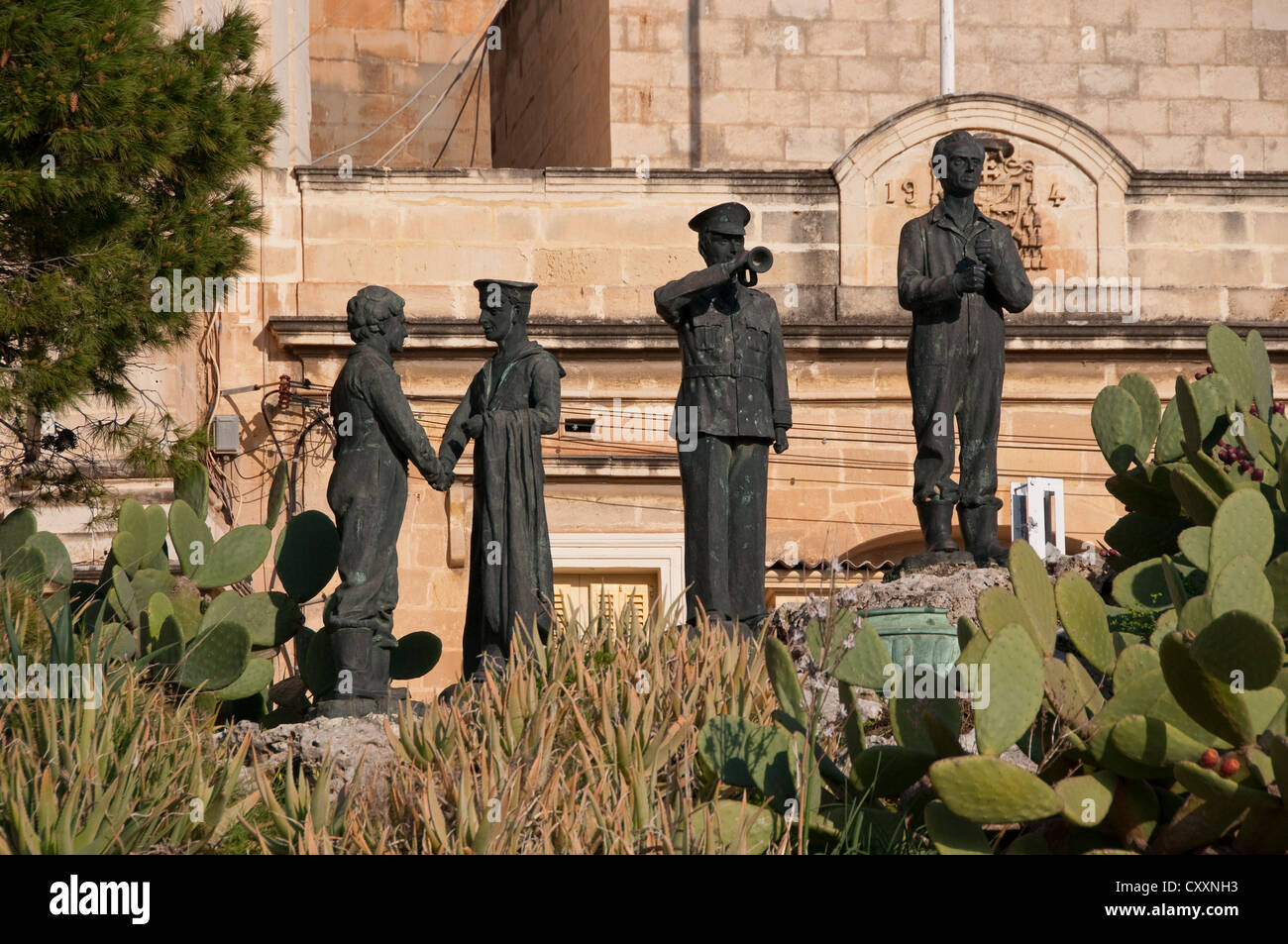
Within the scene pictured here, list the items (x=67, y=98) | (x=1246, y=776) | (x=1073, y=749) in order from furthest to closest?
(x=67, y=98)
(x=1073, y=749)
(x=1246, y=776)

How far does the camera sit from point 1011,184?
15688 mm

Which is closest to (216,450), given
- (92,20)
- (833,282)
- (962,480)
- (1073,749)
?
(833,282)

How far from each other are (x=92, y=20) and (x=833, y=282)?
300 inches

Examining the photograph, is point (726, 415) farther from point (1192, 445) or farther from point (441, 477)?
point (1192, 445)

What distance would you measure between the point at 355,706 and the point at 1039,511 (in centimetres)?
767

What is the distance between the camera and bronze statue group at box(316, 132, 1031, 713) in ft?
28.3

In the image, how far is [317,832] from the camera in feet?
20.1

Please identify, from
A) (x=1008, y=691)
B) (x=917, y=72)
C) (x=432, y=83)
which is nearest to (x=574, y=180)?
Answer: (x=917, y=72)

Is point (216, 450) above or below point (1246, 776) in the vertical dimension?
above

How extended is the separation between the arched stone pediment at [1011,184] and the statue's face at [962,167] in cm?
592

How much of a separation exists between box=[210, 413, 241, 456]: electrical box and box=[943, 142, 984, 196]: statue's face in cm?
722

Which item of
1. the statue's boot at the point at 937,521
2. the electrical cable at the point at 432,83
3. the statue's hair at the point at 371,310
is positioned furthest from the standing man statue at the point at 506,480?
the electrical cable at the point at 432,83

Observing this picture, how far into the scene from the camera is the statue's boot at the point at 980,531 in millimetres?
9359

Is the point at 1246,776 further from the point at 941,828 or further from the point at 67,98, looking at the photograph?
the point at 67,98
